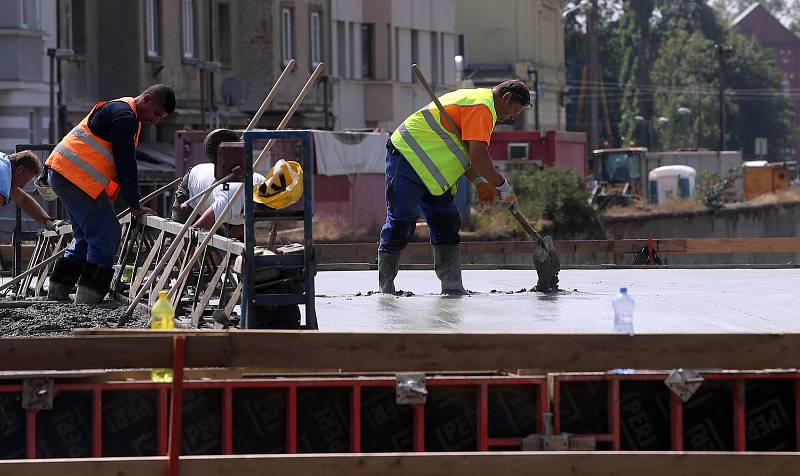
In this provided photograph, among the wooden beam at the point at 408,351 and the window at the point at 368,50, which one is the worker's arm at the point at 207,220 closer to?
the wooden beam at the point at 408,351

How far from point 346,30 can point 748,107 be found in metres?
50.8

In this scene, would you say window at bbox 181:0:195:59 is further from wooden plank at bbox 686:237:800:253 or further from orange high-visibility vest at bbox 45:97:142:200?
orange high-visibility vest at bbox 45:97:142:200

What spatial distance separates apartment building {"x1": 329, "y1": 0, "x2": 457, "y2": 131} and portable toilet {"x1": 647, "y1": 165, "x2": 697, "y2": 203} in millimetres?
7914

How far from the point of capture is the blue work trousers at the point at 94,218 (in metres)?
10.2

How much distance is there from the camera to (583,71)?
83375 mm

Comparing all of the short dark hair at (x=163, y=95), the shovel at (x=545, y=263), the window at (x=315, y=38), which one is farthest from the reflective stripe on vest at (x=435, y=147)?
the window at (x=315, y=38)

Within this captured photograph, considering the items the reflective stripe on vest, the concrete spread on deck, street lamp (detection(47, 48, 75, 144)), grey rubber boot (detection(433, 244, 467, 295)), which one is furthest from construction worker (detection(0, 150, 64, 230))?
street lamp (detection(47, 48, 75, 144))

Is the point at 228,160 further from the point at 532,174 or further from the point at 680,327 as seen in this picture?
the point at 532,174

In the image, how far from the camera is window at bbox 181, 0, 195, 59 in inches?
1405

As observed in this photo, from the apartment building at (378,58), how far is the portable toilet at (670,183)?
7.91m

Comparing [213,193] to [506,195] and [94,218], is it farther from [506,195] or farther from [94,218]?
[506,195]

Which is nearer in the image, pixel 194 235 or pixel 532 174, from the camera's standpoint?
pixel 194 235

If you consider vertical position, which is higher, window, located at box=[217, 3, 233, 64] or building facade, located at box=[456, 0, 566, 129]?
building facade, located at box=[456, 0, 566, 129]

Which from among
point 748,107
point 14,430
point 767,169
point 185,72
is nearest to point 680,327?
point 14,430
